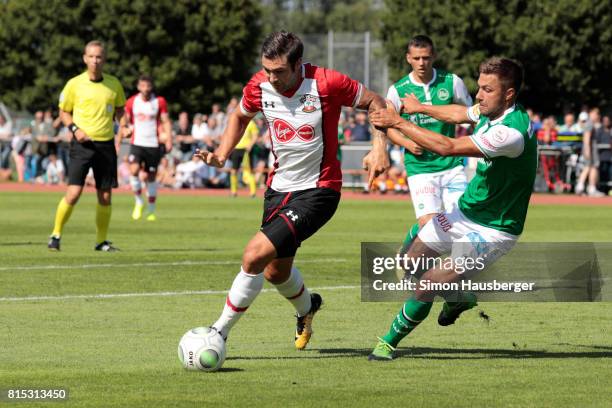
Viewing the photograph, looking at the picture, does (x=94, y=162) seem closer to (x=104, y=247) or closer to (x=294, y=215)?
(x=104, y=247)

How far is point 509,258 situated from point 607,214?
11.9 m

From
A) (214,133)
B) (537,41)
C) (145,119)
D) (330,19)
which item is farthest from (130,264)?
(330,19)

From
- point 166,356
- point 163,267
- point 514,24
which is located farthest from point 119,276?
point 514,24

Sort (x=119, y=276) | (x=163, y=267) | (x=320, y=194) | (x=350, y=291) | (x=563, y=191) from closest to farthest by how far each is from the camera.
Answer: (x=320, y=194)
(x=350, y=291)
(x=119, y=276)
(x=163, y=267)
(x=563, y=191)

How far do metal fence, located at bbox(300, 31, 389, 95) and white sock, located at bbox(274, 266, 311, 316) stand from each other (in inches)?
1836

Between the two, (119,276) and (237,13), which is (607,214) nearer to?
(119,276)

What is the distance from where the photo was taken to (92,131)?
56.1ft

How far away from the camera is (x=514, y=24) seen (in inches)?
1997

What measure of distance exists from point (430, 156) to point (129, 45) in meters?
46.5

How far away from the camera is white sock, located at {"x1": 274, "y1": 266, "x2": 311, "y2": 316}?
9.66 metres

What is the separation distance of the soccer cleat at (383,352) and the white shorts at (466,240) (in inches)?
27.1

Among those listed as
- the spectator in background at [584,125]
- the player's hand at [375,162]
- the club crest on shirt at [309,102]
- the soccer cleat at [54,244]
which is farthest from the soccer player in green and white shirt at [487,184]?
the spectator in background at [584,125]

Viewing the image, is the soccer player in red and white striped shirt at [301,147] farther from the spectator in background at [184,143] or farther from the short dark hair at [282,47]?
the spectator in background at [184,143]

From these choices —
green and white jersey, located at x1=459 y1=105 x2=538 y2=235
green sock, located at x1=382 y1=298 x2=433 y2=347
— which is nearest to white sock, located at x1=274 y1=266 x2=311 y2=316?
green sock, located at x1=382 y1=298 x2=433 y2=347
